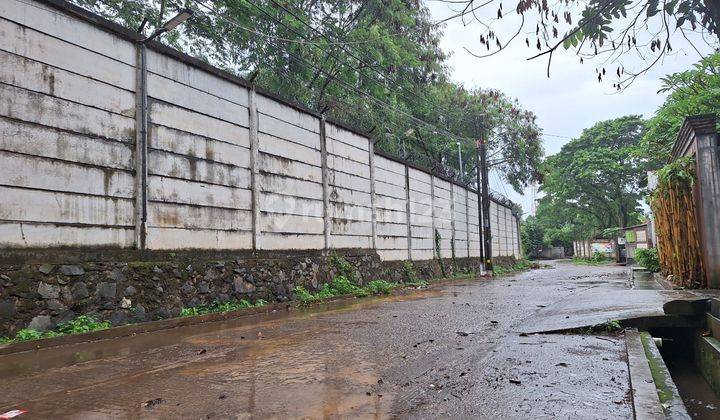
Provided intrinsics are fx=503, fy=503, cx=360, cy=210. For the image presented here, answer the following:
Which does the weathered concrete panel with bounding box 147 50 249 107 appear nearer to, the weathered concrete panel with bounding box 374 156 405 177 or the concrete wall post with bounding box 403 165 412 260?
the weathered concrete panel with bounding box 374 156 405 177

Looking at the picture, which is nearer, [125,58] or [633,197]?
[125,58]

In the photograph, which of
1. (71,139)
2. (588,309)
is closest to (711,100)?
(588,309)

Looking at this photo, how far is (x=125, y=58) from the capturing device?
7.95 metres

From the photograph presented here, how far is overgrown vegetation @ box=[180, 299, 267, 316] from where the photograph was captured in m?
8.33

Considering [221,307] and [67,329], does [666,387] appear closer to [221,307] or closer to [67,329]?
[67,329]

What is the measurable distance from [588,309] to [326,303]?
546cm

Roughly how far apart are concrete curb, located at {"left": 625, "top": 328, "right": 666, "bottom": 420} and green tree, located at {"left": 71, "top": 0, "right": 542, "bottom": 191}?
8339mm

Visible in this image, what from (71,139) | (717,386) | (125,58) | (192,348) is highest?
(125,58)

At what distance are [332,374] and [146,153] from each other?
17.7 ft

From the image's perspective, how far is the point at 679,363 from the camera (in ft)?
20.8

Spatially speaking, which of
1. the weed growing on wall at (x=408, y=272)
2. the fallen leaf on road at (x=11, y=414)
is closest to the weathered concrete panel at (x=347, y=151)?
the weed growing on wall at (x=408, y=272)

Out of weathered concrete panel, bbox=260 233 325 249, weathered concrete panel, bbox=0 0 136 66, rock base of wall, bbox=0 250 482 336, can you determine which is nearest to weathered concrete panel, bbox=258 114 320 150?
weathered concrete panel, bbox=260 233 325 249

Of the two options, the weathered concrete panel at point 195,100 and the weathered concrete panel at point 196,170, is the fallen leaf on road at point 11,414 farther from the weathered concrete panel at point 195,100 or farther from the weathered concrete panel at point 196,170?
the weathered concrete panel at point 195,100

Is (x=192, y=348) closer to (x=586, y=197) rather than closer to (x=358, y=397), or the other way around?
(x=358, y=397)
